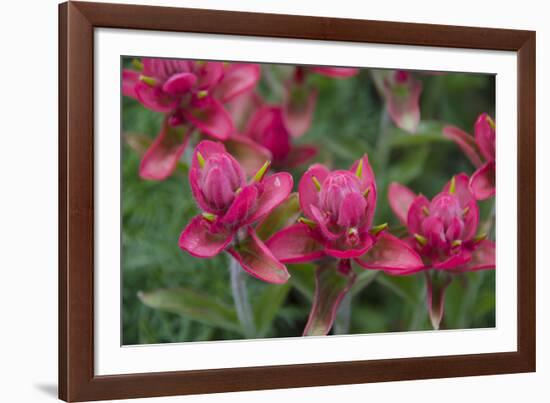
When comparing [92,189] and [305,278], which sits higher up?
[92,189]

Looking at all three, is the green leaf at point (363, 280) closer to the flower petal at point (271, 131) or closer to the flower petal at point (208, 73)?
the flower petal at point (271, 131)

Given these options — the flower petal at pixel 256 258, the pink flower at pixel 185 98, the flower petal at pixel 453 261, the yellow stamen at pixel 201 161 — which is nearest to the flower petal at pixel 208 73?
the pink flower at pixel 185 98

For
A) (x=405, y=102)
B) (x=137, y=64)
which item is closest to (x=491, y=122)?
(x=405, y=102)

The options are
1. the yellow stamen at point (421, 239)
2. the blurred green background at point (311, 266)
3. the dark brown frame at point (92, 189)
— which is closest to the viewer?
the dark brown frame at point (92, 189)

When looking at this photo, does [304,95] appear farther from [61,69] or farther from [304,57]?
[61,69]

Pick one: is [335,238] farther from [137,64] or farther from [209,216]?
[137,64]

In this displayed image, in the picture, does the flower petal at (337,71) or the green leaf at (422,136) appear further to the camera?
the green leaf at (422,136)
